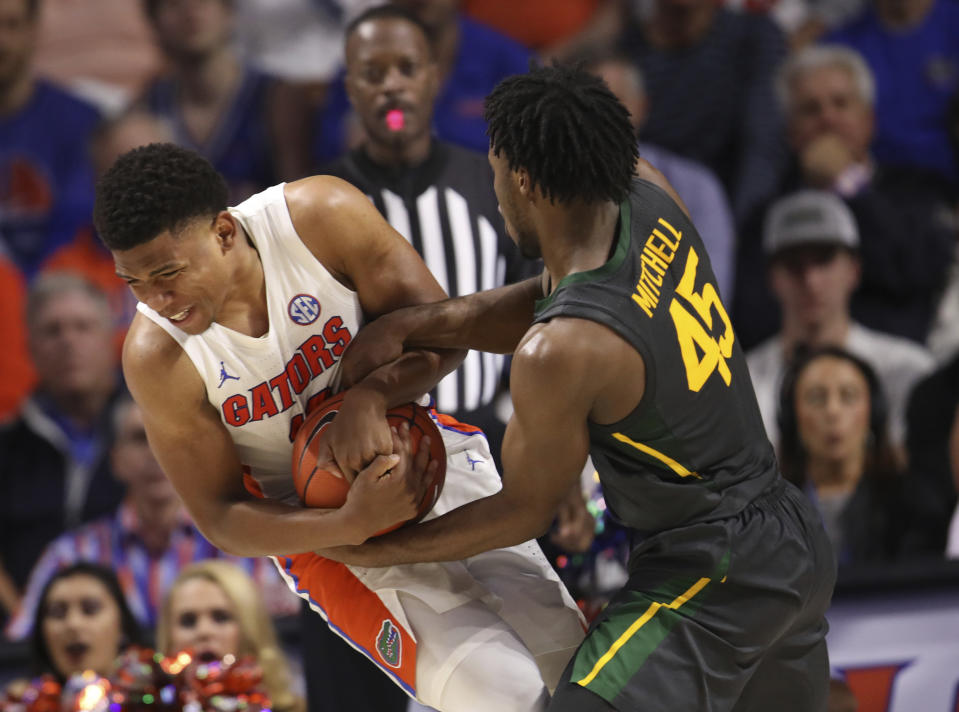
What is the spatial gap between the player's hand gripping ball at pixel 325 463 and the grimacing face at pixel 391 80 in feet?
4.24

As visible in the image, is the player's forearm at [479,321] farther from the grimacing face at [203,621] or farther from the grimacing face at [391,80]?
the grimacing face at [203,621]

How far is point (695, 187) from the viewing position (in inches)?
227

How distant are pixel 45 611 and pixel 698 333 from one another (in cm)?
268

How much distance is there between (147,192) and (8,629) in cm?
290

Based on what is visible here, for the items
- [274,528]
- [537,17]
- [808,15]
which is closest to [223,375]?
[274,528]

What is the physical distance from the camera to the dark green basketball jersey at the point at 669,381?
2652 mm

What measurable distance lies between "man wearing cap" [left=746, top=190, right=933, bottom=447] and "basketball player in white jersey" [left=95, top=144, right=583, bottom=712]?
2669 millimetres

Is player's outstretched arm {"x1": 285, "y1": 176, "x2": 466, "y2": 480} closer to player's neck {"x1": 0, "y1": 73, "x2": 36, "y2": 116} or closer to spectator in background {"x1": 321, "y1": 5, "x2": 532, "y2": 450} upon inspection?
spectator in background {"x1": 321, "y1": 5, "x2": 532, "y2": 450}

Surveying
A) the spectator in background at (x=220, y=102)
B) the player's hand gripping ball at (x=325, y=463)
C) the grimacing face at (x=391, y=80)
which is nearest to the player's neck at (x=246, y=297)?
the player's hand gripping ball at (x=325, y=463)

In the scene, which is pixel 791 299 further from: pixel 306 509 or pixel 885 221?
pixel 306 509

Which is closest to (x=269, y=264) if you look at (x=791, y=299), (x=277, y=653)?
(x=277, y=653)

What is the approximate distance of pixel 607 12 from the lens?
6.48 meters

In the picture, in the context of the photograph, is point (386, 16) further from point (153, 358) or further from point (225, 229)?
point (153, 358)

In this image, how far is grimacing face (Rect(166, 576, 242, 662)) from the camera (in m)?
4.42
